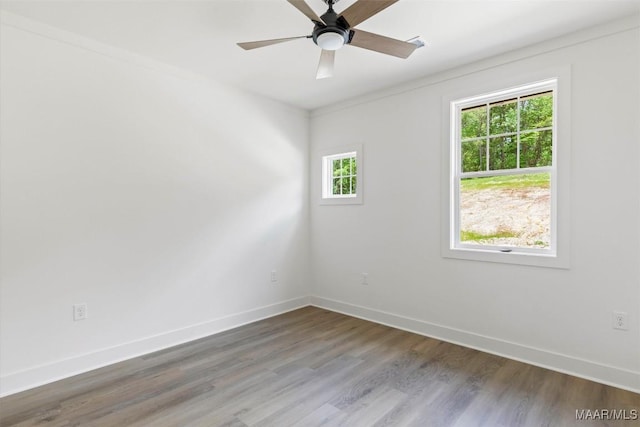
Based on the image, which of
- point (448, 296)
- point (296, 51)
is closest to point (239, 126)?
point (296, 51)

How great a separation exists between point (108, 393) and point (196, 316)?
106 centimetres

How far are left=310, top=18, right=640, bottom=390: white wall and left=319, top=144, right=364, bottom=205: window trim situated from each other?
0.09 metres

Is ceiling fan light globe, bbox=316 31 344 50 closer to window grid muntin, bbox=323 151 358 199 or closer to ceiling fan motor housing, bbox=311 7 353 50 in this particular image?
ceiling fan motor housing, bbox=311 7 353 50

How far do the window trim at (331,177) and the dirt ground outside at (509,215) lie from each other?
1.19m

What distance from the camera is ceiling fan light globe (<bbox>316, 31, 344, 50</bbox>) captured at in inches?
78.3

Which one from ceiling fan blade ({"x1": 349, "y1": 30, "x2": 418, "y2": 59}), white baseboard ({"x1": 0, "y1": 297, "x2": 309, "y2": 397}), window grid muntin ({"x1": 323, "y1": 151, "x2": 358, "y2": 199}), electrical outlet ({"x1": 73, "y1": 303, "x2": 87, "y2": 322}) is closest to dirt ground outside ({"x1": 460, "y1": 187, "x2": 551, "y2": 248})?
window grid muntin ({"x1": 323, "y1": 151, "x2": 358, "y2": 199})

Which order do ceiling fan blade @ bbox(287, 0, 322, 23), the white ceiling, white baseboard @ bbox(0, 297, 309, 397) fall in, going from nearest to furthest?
ceiling fan blade @ bbox(287, 0, 322, 23), the white ceiling, white baseboard @ bbox(0, 297, 309, 397)

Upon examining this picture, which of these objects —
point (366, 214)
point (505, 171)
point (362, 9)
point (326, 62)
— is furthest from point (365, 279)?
point (362, 9)

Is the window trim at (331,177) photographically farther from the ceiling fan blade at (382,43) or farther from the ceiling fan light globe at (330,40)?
the ceiling fan light globe at (330,40)

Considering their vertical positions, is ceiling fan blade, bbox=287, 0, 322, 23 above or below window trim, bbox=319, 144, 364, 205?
above

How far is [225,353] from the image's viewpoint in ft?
9.43

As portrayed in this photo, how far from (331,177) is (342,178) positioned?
216 millimetres

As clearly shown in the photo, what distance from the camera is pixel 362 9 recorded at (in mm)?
1782

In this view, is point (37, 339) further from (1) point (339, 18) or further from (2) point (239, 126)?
(1) point (339, 18)
